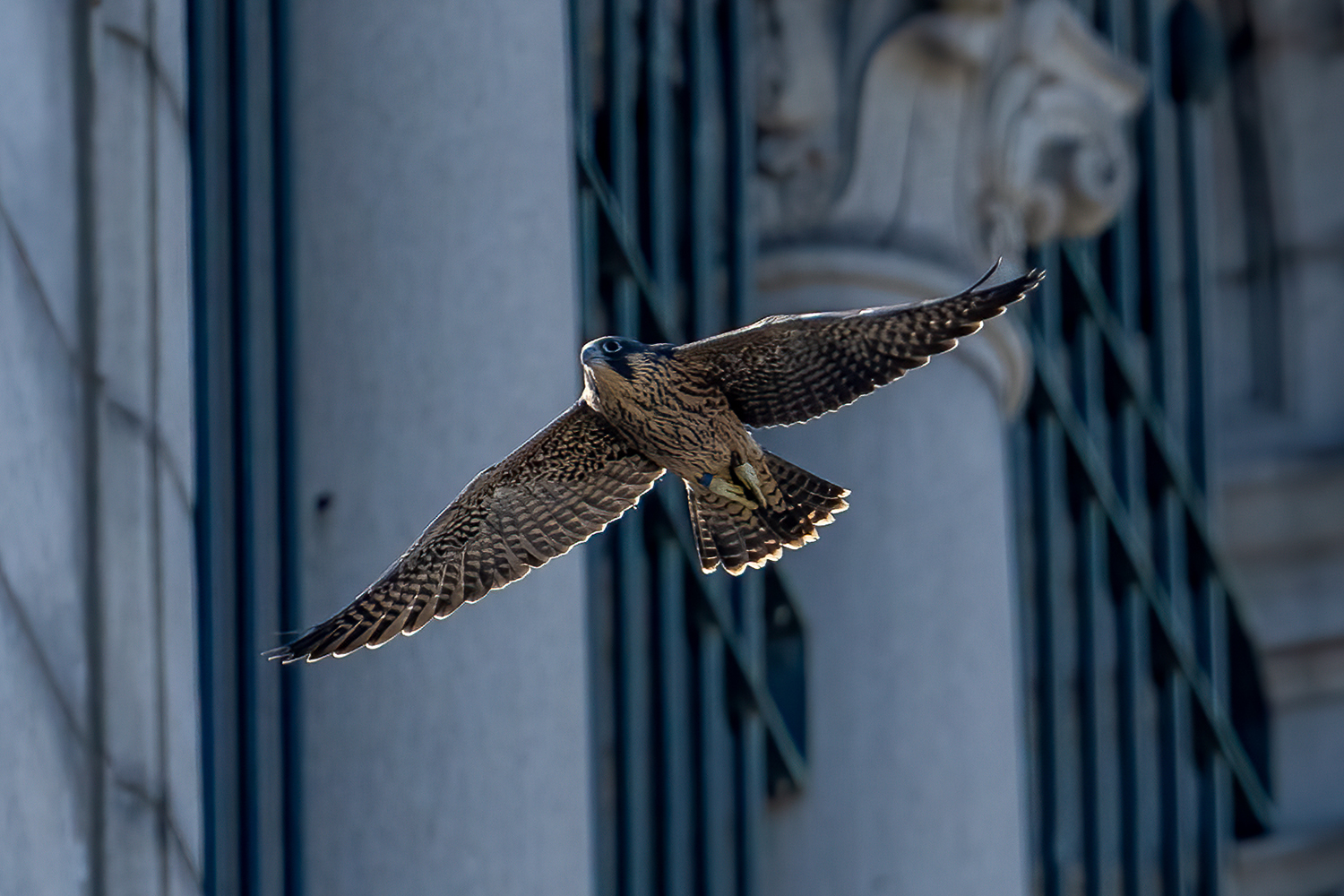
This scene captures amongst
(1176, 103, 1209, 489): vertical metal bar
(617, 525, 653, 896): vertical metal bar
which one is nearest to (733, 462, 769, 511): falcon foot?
(617, 525, 653, 896): vertical metal bar

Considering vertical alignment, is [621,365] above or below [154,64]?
below

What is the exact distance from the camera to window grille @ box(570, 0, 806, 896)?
13953mm

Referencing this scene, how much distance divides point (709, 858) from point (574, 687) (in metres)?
1.68

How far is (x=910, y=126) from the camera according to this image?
15.8 m

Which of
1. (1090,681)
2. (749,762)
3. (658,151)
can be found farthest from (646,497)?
(1090,681)

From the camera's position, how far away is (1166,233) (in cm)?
1884

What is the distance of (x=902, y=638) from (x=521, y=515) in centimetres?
481

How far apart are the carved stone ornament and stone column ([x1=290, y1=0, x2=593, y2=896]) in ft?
8.15

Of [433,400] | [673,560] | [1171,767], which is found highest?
[433,400]

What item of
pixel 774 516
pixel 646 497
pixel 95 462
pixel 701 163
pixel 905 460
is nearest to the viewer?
pixel 774 516

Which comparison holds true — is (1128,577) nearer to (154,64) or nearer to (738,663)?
(738,663)

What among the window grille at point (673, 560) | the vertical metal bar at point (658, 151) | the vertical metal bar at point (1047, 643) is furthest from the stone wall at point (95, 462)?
the vertical metal bar at point (1047, 643)

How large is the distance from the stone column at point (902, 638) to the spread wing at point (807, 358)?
5.04 metres

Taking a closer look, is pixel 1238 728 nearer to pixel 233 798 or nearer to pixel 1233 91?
pixel 1233 91
